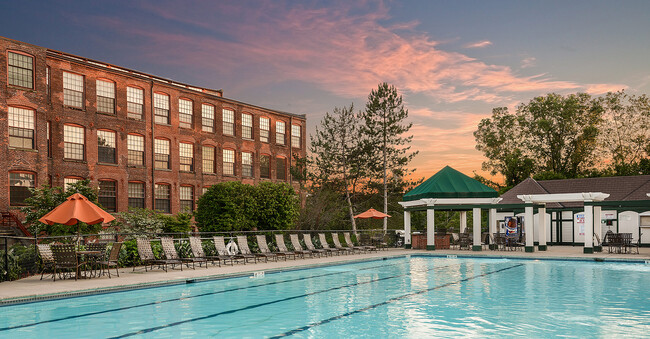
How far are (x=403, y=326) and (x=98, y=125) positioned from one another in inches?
1097

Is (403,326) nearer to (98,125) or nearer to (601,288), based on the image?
(601,288)

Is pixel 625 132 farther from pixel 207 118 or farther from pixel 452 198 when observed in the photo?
pixel 207 118

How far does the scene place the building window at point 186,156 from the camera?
36969mm

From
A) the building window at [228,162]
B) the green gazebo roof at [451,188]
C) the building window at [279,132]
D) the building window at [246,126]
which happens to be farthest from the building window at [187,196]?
the green gazebo roof at [451,188]

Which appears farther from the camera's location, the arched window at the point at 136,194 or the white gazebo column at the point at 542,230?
the arched window at the point at 136,194

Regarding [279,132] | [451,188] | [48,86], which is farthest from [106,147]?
[451,188]

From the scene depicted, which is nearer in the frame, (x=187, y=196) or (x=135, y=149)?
(x=135, y=149)

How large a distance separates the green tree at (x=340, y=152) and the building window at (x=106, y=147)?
48.8 ft

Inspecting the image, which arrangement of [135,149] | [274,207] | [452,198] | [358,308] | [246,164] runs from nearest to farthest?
[358,308] < [274,207] < [452,198] < [135,149] < [246,164]

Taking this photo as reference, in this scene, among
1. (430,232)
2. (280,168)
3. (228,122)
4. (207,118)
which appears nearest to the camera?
(430,232)

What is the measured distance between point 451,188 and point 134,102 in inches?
814

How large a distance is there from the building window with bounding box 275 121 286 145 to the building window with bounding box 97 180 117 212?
50.3ft

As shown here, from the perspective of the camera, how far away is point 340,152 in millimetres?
41344

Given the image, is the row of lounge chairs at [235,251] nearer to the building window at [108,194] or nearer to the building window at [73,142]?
the building window at [108,194]
